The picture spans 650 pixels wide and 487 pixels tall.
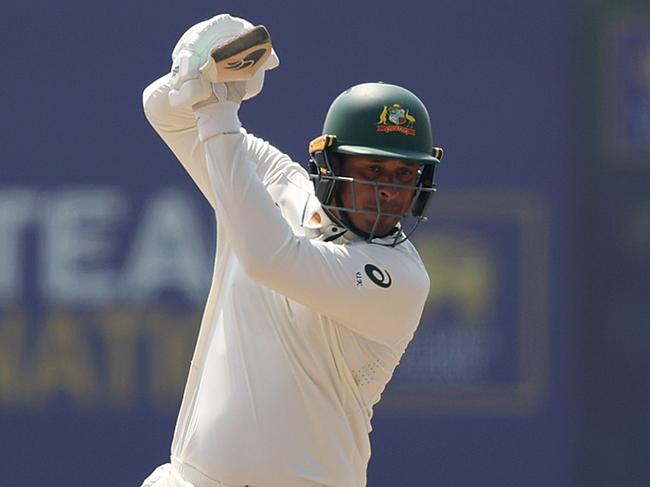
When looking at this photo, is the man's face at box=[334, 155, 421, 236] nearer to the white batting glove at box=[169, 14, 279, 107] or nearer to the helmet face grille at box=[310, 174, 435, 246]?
the helmet face grille at box=[310, 174, 435, 246]

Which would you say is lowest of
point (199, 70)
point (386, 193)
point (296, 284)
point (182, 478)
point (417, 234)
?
point (417, 234)

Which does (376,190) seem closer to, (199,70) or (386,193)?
(386,193)

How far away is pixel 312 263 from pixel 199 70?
A: 0.43 metres

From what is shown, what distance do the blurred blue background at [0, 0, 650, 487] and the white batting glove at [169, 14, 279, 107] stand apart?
9.70 feet

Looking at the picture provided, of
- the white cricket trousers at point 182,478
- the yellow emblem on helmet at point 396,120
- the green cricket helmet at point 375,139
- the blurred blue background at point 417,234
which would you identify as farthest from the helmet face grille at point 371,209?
the blurred blue background at point 417,234

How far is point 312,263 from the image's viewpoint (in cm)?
316

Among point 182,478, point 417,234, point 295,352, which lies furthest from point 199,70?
point 417,234

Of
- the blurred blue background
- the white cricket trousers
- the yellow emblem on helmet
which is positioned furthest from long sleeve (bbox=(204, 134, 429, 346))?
the blurred blue background

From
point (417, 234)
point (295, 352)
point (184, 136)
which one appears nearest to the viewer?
point (295, 352)

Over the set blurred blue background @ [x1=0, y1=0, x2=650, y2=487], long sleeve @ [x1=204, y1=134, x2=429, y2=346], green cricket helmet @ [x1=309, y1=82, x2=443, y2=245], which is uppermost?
green cricket helmet @ [x1=309, y1=82, x2=443, y2=245]

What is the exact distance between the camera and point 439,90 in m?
6.30

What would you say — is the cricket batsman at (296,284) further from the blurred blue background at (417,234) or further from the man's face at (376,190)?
the blurred blue background at (417,234)

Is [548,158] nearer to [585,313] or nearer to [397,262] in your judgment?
[585,313]

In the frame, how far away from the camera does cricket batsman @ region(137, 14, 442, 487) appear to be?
10.1 ft
